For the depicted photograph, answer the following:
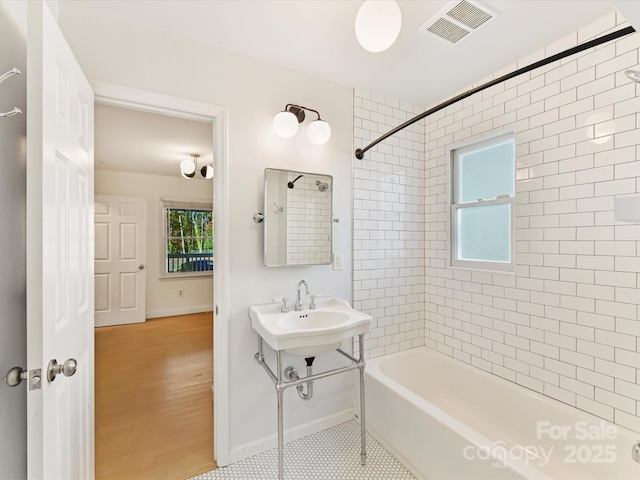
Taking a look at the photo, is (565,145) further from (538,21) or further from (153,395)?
(153,395)

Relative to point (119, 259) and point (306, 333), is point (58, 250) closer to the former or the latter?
point (306, 333)

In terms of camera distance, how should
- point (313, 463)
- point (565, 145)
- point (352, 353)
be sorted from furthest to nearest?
1. point (352, 353)
2. point (313, 463)
3. point (565, 145)

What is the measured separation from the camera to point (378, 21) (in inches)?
40.8

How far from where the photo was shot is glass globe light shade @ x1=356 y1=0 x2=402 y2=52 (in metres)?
1.01

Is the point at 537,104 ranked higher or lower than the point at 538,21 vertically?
lower

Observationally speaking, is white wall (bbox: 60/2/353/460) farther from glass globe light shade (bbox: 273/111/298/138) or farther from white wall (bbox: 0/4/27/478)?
white wall (bbox: 0/4/27/478)

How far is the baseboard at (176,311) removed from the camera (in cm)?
493

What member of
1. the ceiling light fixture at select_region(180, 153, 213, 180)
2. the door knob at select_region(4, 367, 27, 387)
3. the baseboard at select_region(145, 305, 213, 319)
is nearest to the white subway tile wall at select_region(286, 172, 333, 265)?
the door knob at select_region(4, 367, 27, 387)

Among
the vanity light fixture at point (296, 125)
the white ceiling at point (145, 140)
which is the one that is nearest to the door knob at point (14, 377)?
the vanity light fixture at point (296, 125)

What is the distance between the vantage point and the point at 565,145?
1.66 metres

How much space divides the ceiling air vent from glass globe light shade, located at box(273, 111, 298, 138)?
843 millimetres

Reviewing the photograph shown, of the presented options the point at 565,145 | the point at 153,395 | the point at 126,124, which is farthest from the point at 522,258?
the point at 126,124

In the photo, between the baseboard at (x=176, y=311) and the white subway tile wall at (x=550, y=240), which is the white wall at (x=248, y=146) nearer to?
the white subway tile wall at (x=550, y=240)

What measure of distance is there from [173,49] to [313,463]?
257cm
